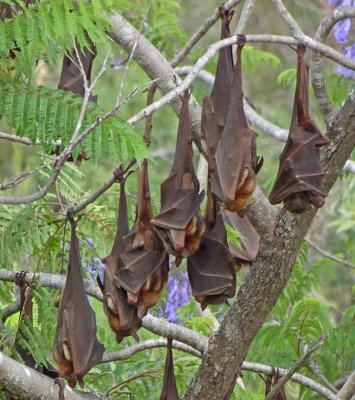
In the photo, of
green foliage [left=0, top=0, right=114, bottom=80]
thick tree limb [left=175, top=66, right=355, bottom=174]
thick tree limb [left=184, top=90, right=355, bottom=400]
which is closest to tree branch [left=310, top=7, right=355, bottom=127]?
thick tree limb [left=184, top=90, right=355, bottom=400]

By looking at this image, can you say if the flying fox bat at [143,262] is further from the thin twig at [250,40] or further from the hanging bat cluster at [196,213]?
the thin twig at [250,40]

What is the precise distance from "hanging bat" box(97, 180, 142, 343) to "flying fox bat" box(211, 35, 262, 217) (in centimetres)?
48

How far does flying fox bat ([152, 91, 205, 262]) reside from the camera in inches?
137

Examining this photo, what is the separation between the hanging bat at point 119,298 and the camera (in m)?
3.80

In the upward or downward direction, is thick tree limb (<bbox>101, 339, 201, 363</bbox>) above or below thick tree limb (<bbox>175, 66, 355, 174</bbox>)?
below

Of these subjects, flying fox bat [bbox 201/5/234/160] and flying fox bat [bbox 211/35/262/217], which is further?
flying fox bat [bbox 201/5/234/160]

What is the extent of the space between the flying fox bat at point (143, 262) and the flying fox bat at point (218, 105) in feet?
0.87

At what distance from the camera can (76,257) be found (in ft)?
13.0

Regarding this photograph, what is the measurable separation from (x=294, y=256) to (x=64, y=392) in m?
1.10

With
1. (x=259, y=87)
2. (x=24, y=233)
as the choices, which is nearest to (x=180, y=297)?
(x=24, y=233)

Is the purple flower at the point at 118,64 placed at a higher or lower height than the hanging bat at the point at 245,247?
higher

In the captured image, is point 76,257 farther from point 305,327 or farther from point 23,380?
point 305,327

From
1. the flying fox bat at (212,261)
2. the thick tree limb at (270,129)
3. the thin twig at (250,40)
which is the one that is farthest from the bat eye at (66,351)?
the thick tree limb at (270,129)

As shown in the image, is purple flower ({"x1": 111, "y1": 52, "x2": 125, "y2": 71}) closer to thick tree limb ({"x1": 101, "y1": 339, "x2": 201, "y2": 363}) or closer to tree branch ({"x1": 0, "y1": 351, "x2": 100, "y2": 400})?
thick tree limb ({"x1": 101, "y1": 339, "x2": 201, "y2": 363})
